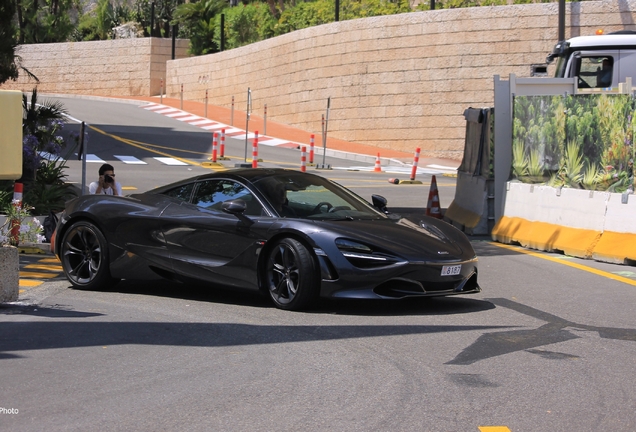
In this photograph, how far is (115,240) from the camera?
28.5 ft

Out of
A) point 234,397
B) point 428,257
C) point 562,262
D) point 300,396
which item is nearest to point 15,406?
point 234,397

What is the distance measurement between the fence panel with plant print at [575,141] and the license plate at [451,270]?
14.3ft

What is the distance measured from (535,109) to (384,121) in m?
21.5

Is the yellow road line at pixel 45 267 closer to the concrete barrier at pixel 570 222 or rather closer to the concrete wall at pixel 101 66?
the concrete barrier at pixel 570 222

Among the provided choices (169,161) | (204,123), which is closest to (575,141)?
(169,161)

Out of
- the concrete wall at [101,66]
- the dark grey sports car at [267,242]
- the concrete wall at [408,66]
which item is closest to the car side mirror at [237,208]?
the dark grey sports car at [267,242]

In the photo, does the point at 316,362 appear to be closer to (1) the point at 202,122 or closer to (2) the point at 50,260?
(2) the point at 50,260

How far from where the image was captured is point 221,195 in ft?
27.7

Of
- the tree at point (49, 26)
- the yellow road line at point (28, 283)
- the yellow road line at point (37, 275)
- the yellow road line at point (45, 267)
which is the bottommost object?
the yellow road line at point (45, 267)

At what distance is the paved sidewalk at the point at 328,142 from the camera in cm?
3127

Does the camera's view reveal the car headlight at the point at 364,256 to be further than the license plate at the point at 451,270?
No

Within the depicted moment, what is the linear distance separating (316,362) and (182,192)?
10.6 ft

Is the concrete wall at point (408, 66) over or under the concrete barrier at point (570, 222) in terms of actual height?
over

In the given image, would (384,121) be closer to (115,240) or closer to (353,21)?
(353,21)
